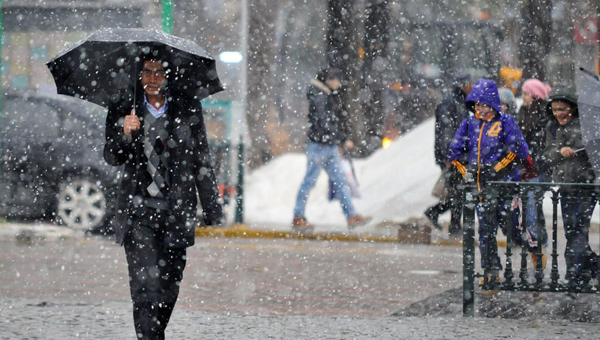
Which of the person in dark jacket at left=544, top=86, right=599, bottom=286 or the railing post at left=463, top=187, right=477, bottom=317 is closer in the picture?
the railing post at left=463, top=187, right=477, bottom=317

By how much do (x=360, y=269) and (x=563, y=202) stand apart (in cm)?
342

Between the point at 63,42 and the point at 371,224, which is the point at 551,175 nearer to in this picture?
the point at 371,224

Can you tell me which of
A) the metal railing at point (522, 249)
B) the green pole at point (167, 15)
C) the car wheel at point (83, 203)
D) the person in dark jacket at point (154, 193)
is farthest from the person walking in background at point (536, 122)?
the green pole at point (167, 15)

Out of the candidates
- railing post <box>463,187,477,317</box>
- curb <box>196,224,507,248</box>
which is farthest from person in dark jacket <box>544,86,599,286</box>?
curb <box>196,224,507,248</box>

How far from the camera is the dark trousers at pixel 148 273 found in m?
6.80

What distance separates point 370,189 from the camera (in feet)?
62.0

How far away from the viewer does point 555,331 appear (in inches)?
319

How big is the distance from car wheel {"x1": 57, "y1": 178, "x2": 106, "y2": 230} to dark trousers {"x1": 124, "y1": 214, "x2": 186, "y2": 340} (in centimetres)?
816

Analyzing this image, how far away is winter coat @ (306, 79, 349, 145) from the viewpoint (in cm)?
1571

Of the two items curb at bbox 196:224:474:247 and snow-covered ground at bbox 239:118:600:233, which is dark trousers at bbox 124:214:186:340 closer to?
snow-covered ground at bbox 239:118:600:233

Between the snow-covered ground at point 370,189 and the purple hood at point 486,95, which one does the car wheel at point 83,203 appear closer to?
the snow-covered ground at point 370,189

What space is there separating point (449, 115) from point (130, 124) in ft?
28.6

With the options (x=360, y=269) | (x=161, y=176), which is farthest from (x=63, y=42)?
(x=161, y=176)

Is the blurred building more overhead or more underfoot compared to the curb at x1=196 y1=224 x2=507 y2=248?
more overhead
